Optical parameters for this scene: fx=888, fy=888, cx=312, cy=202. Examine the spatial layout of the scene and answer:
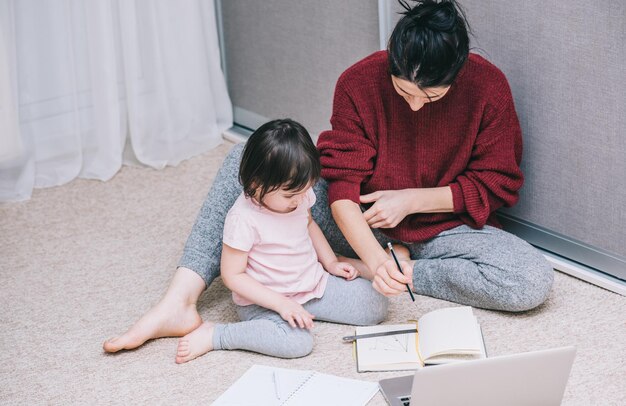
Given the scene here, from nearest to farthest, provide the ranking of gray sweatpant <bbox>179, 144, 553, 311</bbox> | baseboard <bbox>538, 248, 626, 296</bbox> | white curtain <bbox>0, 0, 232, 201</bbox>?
gray sweatpant <bbox>179, 144, 553, 311</bbox>, baseboard <bbox>538, 248, 626, 296</bbox>, white curtain <bbox>0, 0, 232, 201</bbox>

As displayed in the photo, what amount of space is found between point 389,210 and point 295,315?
293 mm

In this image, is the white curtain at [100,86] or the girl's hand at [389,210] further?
the white curtain at [100,86]

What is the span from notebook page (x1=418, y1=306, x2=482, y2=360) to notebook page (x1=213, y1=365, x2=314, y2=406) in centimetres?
21

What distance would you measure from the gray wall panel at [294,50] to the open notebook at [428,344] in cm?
85

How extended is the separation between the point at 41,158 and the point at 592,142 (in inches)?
57.7

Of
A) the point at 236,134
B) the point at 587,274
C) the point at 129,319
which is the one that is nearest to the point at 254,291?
the point at 129,319

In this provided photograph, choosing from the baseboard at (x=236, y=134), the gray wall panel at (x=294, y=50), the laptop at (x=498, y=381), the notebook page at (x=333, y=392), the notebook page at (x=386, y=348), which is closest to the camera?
the laptop at (x=498, y=381)

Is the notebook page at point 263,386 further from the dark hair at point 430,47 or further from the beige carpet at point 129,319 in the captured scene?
the dark hair at point 430,47

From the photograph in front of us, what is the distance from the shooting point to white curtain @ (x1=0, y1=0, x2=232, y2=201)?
2.33m

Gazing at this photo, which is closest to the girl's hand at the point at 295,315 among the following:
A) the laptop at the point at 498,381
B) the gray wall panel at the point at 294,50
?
the laptop at the point at 498,381

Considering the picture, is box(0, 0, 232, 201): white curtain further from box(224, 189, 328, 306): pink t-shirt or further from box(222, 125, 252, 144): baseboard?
box(224, 189, 328, 306): pink t-shirt

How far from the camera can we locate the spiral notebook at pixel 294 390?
1.42m

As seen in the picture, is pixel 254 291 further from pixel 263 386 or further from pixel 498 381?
pixel 498 381

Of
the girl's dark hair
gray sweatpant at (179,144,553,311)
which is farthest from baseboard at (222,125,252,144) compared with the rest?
the girl's dark hair
